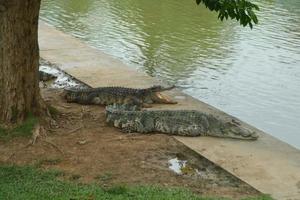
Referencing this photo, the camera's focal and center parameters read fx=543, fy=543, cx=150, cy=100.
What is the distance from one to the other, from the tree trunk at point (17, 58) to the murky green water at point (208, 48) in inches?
148

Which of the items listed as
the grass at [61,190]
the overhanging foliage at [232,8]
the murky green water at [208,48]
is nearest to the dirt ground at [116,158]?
the grass at [61,190]

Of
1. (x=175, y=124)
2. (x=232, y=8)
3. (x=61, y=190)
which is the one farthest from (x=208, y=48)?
(x=61, y=190)

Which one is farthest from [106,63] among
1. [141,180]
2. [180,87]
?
[141,180]

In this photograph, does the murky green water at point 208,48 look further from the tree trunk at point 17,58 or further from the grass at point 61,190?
the tree trunk at point 17,58

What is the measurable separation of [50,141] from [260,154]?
7.35 feet

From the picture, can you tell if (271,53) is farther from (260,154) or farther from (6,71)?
(6,71)

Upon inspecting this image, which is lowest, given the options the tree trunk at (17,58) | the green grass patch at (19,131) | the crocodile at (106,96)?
the crocodile at (106,96)

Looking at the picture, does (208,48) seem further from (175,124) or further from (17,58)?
(17,58)

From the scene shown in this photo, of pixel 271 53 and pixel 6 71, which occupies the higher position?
pixel 6 71

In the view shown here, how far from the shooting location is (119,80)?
29.2 ft

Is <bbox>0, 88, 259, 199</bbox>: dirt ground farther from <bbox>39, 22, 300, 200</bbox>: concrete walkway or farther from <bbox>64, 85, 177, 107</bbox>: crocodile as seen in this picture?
<bbox>64, 85, 177, 107</bbox>: crocodile

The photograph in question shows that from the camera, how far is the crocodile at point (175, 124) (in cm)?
625

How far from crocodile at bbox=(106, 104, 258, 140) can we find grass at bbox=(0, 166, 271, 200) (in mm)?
1620

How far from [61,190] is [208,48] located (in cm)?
886
